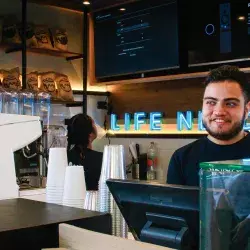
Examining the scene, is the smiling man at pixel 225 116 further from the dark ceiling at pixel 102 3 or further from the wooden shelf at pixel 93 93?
the wooden shelf at pixel 93 93

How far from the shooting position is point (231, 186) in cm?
93

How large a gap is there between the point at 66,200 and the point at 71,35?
327cm

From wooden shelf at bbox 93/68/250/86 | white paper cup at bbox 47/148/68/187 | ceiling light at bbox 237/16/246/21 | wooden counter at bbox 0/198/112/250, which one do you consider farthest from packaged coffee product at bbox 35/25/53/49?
wooden counter at bbox 0/198/112/250

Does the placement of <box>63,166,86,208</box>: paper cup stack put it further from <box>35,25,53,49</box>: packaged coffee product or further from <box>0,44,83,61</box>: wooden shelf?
<box>35,25,53,49</box>: packaged coffee product

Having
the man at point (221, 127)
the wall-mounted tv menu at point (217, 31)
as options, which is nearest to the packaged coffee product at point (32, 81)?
the wall-mounted tv menu at point (217, 31)

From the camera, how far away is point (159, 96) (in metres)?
4.28

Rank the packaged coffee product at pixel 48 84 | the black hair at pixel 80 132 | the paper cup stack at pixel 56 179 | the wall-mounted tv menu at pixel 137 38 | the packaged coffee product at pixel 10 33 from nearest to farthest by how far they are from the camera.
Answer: the paper cup stack at pixel 56 179 < the black hair at pixel 80 132 < the wall-mounted tv menu at pixel 137 38 < the packaged coffee product at pixel 10 33 < the packaged coffee product at pixel 48 84

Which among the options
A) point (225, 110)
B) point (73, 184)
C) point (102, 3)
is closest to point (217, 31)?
point (102, 3)

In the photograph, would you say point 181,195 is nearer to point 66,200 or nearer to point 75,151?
point 66,200

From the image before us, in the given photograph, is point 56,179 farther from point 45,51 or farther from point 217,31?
point 45,51

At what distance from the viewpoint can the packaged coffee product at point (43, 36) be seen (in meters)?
4.13

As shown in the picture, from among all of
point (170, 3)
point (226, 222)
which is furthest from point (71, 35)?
point (226, 222)

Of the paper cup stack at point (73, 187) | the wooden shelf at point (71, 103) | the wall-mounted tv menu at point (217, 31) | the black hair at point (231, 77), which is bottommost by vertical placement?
the paper cup stack at point (73, 187)

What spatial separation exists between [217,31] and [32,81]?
1639 mm
